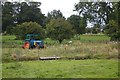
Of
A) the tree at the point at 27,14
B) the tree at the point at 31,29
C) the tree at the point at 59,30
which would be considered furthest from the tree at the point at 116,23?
the tree at the point at 27,14

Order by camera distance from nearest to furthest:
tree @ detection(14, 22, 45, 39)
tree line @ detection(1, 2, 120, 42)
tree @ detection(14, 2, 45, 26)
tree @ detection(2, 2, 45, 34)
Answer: tree line @ detection(1, 2, 120, 42) → tree @ detection(14, 22, 45, 39) → tree @ detection(2, 2, 45, 34) → tree @ detection(14, 2, 45, 26)

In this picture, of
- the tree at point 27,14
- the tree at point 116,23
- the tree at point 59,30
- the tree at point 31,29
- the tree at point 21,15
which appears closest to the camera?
the tree at point 116,23

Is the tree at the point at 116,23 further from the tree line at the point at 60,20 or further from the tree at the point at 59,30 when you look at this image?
the tree at the point at 59,30

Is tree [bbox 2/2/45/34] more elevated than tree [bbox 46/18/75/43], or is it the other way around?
tree [bbox 2/2/45/34]

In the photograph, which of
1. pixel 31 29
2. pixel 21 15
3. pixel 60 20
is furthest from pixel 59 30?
pixel 21 15

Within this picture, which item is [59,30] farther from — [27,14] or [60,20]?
[27,14]

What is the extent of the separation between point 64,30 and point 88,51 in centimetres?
1186

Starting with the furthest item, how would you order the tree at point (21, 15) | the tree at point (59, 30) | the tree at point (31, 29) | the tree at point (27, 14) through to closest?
the tree at point (27, 14) → the tree at point (21, 15) → the tree at point (31, 29) → the tree at point (59, 30)

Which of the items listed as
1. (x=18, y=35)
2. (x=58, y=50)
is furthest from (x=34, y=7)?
(x=58, y=50)

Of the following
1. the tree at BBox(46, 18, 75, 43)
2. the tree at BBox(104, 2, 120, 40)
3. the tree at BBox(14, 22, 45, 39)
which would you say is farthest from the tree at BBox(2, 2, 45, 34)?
the tree at BBox(104, 2, 120, 40)

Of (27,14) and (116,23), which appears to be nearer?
(116,23)

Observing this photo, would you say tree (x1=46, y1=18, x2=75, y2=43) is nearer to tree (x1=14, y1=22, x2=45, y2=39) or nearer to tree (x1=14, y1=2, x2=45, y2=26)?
tree (x1=14, y1=22, x2=45, y2=39)

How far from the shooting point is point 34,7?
41.4 metres

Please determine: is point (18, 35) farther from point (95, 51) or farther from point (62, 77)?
point (62, 77)
